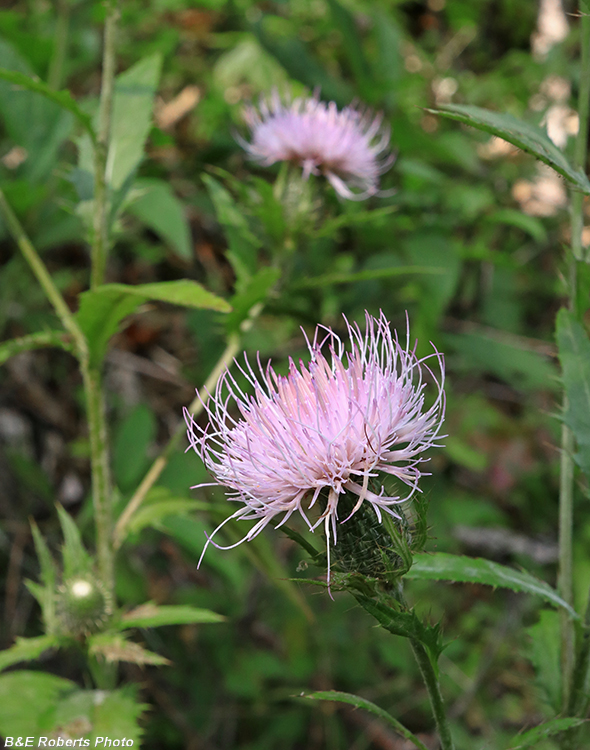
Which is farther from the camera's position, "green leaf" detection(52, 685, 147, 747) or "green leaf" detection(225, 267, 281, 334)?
"green leaf" detection(225, 267, 281, 334)

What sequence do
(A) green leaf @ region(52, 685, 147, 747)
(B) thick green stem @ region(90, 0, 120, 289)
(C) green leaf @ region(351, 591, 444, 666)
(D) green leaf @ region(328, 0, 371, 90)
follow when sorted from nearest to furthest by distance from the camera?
(C) green leaf @ region(351, 591, 444, 666), (A) green leaf @ region(52, 685, 147, 747), (B) thick green stem @ region(90, 0, 120, 289), (D) green leaf @ region(328, 0, 371, 90)

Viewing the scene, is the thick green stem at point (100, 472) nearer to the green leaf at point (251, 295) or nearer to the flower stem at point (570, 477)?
the green leaf at point (251, 295)

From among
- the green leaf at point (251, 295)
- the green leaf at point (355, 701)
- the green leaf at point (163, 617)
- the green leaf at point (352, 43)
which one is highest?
the green leaf at point (352, 43)

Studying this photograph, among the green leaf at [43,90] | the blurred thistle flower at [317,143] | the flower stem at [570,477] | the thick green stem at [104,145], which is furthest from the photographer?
the blurred thistle flower at [317,143]

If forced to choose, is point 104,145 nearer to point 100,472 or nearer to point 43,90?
point 43,90

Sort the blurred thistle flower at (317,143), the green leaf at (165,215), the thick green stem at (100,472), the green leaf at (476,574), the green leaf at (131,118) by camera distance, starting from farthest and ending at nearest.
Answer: the green leaf at (165,215)
the blurred thistle flower at (317,143)
the green leaf at (131,118)
the thick green stem at (100,472)
the green leaf at (476,574)

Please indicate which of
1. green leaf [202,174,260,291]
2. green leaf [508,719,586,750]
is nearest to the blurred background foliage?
green leaf [202,174,260,291]

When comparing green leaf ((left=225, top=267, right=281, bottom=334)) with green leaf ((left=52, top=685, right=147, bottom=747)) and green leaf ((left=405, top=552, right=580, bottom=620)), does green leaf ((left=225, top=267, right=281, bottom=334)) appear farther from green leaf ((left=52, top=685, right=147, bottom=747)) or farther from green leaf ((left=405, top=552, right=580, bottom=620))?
green leaf ((left=52, top=685, right=147, bottom=747))

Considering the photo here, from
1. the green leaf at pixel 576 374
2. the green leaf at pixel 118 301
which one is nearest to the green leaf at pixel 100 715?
the green leaf at pixel 118 301
